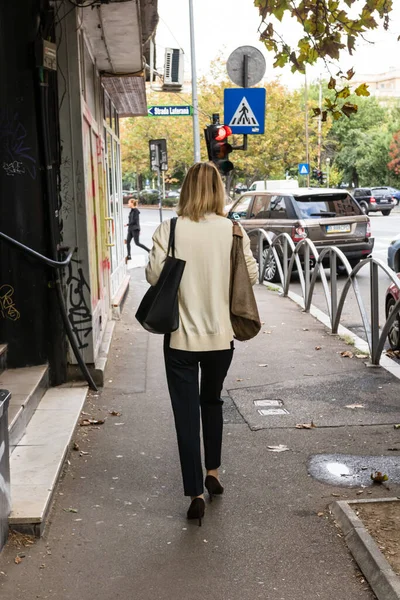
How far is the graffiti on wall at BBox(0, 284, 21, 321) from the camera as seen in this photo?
666 centimetres

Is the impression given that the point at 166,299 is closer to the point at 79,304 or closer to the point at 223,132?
the point at 79,304

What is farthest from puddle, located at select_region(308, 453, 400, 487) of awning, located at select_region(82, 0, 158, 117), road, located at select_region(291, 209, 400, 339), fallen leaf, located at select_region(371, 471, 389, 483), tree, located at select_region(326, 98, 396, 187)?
tree, located at select_region(326, 98, 396, 187)

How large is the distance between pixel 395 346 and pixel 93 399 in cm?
384

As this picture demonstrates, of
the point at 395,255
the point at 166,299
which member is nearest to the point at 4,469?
the point at 166,299

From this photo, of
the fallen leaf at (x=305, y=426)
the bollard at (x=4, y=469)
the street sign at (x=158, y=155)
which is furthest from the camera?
the street sign at (x=158, y=155)

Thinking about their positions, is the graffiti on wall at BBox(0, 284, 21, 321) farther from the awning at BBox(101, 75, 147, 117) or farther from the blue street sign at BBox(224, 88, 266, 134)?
the blue street sign at BBox(224, 88, 266, 134)

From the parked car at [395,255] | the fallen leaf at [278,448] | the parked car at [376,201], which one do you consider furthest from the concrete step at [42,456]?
the parked car at [376,201]

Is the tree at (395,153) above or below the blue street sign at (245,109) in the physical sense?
below

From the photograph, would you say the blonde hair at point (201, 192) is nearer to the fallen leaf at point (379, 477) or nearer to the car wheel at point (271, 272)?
the fallen leaf at point (379, 477)

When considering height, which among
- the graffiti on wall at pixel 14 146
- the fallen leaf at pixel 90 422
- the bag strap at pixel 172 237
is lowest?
the fallen leaf at pixel 90 422

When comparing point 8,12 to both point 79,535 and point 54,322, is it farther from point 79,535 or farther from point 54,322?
point 79,535

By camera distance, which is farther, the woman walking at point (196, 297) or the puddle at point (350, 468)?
the puddle at point (350, 468)

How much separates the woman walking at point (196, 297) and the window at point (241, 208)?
13.4 m

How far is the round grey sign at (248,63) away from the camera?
13.3 meters
